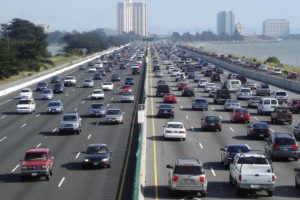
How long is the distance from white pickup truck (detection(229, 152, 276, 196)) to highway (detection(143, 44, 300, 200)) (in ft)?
2.28

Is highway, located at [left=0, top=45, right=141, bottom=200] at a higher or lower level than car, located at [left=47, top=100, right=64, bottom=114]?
lower

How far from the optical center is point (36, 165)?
31.2m

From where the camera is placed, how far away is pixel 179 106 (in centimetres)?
6812

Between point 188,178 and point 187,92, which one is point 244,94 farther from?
point 188,178

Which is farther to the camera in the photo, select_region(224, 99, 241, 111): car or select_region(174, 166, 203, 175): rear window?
select_region(224, 99, 241, 111): car

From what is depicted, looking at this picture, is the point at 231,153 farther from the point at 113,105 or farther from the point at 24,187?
the point at 113,105

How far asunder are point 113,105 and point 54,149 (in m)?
27.5

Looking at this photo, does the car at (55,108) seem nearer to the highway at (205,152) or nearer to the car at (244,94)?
the highway at (205,152)

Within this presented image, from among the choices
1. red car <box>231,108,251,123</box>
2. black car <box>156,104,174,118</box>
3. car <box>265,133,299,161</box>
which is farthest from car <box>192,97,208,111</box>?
car <box>265,133,299,161</box>

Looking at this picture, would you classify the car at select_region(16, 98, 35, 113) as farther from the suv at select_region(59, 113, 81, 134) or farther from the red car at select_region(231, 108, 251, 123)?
the red car at select_region(231, 108, 251, 123)

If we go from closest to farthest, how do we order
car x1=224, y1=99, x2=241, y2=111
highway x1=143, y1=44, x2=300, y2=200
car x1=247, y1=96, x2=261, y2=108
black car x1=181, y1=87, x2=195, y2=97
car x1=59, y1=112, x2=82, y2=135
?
highway x1=143, y1=44, x2=300, y2=200
car x1=59, y1=112, x2=82, y2=135
car x1=224, y1=99, x2=241, y2=111
car x1=247, y1=96, x2=261, y2=108
black car x1=181, y1=87, x2=195, y2=97

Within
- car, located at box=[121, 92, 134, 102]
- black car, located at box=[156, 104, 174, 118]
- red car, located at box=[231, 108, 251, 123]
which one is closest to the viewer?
red car, located at box=[231, 108, 251, 123]

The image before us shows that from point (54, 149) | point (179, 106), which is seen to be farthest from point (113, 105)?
point (54, 149)

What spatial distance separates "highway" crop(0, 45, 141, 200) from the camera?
95.3 feet
